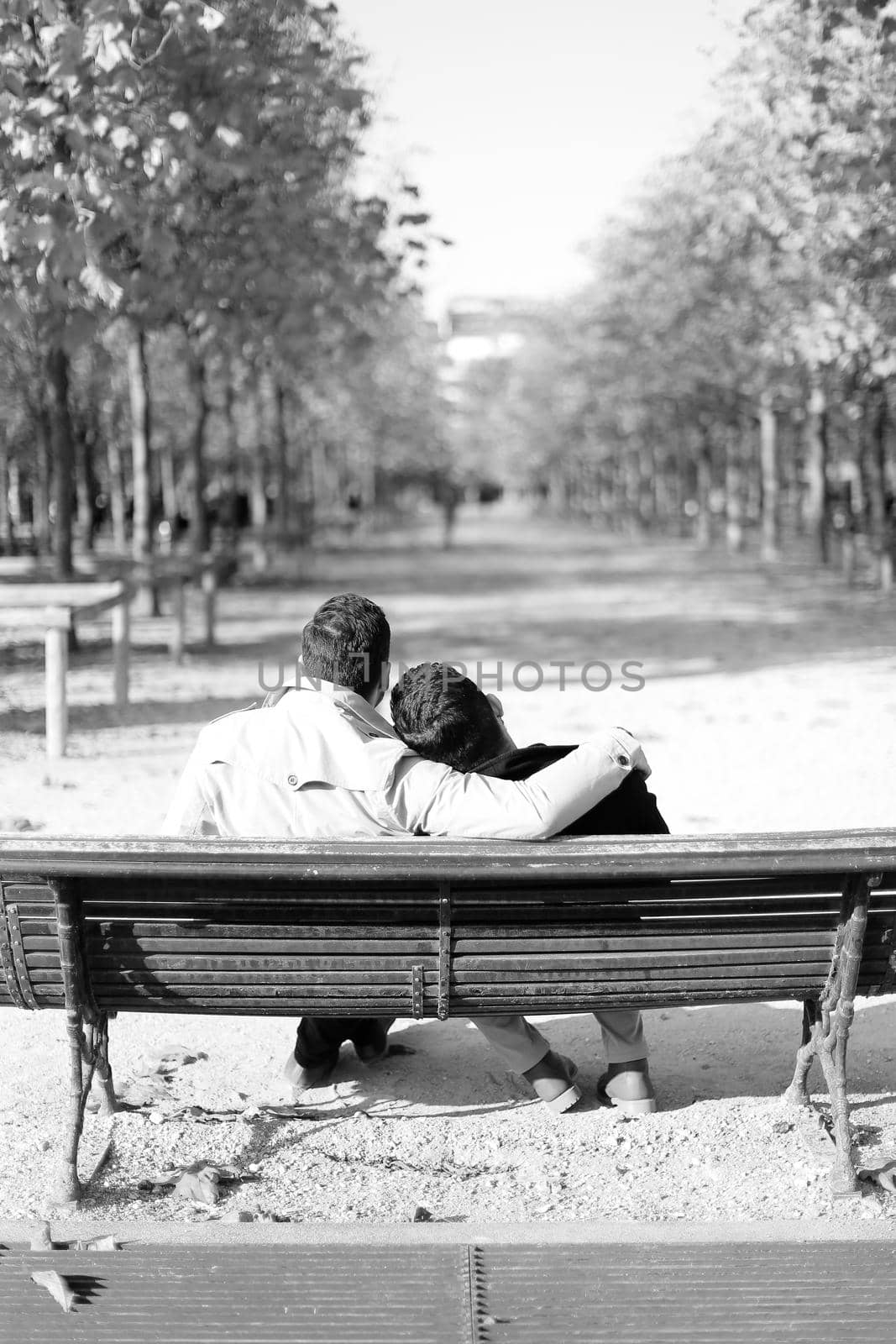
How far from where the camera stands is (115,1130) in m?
4.17

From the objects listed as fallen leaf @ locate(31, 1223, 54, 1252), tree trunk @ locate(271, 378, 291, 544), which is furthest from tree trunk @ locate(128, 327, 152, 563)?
fallen leaf @ locate(31, 1223, 54, 1252)

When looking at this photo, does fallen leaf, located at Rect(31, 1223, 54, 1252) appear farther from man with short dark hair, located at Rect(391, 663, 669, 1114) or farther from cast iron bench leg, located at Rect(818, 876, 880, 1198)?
cast iron bench leg, located at Rect(818, 876, 880, 1198)

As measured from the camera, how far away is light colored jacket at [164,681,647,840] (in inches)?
148

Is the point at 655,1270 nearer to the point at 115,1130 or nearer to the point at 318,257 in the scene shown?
the point at 115,1130

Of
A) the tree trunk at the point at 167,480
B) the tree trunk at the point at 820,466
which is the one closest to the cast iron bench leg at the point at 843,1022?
the tree trunk at the point at 820,466

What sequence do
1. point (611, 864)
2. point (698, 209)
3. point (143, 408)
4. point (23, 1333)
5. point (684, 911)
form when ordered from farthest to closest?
point (698, 209), point (143, 408), point (684, 911), point (611, 864), point (23, 1333)

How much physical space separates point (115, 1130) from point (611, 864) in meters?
1.62

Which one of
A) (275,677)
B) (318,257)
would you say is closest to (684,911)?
(275,677)

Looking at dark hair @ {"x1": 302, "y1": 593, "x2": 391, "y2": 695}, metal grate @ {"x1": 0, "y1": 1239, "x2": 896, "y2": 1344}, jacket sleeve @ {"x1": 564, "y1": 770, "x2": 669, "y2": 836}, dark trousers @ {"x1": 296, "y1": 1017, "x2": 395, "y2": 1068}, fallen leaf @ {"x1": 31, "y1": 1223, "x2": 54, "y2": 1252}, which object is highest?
dark hair @ {"x1": 302, "y1": 593, "x2": 391, "y2": 695}

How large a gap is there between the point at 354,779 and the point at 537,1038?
37.1 inches

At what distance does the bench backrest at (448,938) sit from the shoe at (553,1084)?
491 millimetres

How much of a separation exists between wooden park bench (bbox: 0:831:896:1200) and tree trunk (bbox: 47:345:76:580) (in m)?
11.0

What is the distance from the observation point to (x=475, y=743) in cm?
398

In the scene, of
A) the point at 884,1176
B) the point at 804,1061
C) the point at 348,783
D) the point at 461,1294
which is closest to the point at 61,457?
the point at 348,783
